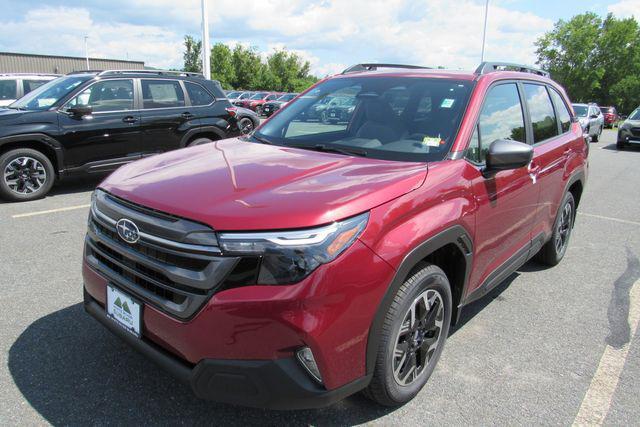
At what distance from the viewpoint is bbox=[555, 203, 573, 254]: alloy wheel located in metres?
4.77

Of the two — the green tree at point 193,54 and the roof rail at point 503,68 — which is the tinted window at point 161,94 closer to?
the roof rail at point 503,68

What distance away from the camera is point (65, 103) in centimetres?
713

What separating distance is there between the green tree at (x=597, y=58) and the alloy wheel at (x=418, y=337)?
76977mm

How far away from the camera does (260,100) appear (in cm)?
3412

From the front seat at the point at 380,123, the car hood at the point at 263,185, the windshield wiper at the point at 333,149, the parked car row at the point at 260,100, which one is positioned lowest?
the parked car row at the point at 260,100

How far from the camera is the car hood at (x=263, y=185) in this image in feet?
6.70

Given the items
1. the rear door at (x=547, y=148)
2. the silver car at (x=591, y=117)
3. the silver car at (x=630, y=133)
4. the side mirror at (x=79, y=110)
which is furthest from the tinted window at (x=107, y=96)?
the silver car at (x=630, y=133)

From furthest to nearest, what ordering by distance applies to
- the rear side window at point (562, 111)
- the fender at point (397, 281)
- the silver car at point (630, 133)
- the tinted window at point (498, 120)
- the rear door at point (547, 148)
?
the silver car at point (630, 133) < the rear side window at point (562, 111) < the rear door at point (547, 148) < the tinted window at point (498, 120) < the fender at point (397, 281)

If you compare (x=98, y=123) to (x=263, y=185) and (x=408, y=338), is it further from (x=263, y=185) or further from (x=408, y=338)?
(x=408, y=338)

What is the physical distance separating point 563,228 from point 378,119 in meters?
2.74

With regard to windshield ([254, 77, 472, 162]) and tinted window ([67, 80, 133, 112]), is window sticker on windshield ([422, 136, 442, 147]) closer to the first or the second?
windshield ([254, 77, 472, 162])

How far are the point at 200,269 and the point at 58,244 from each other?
3.61 metres

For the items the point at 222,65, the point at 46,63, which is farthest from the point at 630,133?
the point at 222,65

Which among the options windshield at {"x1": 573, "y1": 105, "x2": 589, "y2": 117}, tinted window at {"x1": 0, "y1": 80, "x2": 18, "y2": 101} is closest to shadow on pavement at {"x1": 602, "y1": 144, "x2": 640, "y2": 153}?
windshield at {"x1": 573, "y1": 105, "x2": 589, "y2": 117}
